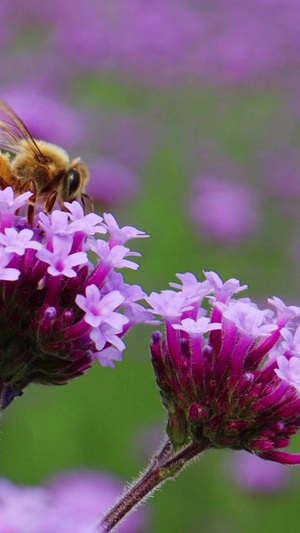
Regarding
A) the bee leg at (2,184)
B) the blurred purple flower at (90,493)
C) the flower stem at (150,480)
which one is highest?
the bee leg at (2,184)

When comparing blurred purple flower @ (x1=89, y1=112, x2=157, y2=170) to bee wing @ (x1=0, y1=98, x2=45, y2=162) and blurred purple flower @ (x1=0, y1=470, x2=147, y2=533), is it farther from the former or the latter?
bee wing @ (x1=0, y1=98, x2=45, y2=162)

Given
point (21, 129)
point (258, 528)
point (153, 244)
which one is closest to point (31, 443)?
point (258, 528)

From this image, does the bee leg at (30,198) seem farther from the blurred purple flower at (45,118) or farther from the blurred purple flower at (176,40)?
the blurred purple flower at (176,40)

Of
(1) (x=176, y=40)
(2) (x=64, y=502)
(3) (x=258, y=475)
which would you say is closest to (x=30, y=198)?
(2) (x=64, y=502)

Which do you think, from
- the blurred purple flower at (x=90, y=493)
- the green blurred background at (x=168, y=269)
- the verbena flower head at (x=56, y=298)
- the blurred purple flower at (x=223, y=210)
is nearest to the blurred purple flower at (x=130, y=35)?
the green blurred background at (x=168, y=269)

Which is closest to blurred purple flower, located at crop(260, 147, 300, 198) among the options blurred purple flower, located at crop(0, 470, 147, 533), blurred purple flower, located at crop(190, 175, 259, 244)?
blurred purple flower, located at crop(190, 175, 259, 244)
